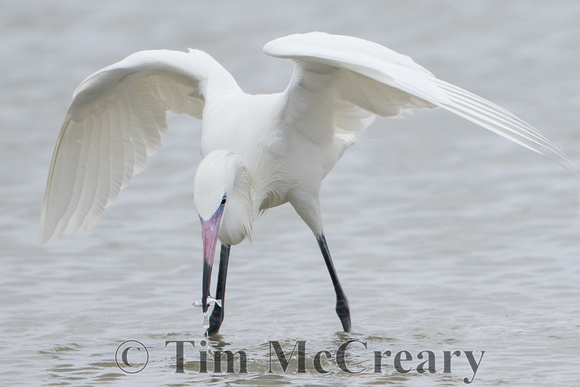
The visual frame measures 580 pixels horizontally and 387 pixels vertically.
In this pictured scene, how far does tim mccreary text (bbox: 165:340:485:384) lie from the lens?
595 centimetres

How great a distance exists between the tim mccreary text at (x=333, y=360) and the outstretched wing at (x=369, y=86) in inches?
53.1

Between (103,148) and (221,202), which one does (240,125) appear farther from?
(103,148)

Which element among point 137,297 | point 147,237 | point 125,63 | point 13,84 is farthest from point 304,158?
point 13,84

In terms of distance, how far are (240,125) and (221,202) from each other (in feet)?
2.78

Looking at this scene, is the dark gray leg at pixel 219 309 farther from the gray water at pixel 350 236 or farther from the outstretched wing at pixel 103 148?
the outstretched wing at pixel 103 148

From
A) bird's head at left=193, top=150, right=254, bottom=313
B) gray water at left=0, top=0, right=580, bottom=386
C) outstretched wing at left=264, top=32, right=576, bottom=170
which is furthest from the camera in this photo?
gray water at left=0, top=0, right=580, bottom=386

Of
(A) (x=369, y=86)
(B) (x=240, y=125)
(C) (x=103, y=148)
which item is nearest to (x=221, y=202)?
(B) (x=240, y=125)

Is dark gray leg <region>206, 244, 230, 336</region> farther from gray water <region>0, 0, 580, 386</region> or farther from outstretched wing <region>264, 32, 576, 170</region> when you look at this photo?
outstretched wing <region>264, 32, 576, 170</region>

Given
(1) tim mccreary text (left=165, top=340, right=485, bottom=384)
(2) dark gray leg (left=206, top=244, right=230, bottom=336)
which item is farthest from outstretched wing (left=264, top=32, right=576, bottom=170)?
(1) tim mccreary text (left=165, top=340, right=485, bottom=384)

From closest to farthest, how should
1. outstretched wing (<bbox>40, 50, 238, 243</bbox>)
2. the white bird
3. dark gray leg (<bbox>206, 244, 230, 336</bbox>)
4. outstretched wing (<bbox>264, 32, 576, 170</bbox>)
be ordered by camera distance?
1. outstretched wing (<bbox>264, 32, 576, 170</bbox>)
2. the white bird
3. dark gray leg (<bbox>206, 244, 230, 336</bbox>)
4. outstretched wing (<bbox>40, 50, 238, 243</bbox>)

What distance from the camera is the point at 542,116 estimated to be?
1185 cm

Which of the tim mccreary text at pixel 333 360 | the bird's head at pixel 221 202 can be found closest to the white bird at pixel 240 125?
the bird's head at pixel 221 202

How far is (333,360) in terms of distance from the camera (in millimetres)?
6203

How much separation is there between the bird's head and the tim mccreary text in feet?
1.81
